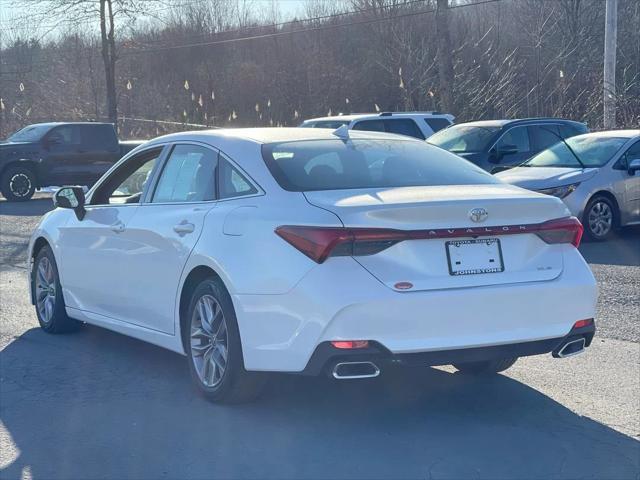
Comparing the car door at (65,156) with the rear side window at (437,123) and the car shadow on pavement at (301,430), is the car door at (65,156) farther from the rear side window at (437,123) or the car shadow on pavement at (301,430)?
the car shadow on pavement at (301,430)

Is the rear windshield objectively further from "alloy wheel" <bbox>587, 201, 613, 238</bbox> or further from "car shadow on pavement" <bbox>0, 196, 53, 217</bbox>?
"car shadow on pavement" <bbox>0, 196, 53, 217</bbox>

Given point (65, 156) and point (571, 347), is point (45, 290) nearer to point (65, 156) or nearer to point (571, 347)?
point (571, 347)

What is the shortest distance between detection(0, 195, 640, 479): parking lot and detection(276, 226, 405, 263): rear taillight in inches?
38.3

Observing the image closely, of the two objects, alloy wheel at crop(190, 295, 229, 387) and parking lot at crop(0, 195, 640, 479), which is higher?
alloy wheel at crop(190, 295, 229, 387)

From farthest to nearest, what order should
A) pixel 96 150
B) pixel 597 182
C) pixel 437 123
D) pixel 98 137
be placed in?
1. pixel 98 137
2. pixel 96 150
3. pixel 437 123
4. pixel 597 182

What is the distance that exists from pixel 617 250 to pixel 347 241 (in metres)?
8.17

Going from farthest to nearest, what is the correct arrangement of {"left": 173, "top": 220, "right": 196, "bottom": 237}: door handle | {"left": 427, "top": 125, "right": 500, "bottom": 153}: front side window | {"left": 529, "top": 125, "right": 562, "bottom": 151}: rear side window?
{"left": 529, "top": 125, "right": 562, "bottom": 151}: rear side window, {"left": 427, "top": 125, "right": 500, "bottom": 153}: front side window, {"left": 173, "top": 220, "right": 196, "bottom": 237}: door handle

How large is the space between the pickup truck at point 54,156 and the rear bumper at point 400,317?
754 inches

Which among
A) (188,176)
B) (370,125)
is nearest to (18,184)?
(370,125)

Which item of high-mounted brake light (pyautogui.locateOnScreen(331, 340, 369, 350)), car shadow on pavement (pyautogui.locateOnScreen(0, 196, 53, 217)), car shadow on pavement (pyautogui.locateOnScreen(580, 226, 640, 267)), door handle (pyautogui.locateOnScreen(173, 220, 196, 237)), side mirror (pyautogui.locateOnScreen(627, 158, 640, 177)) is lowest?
car shadow on pavement (pyautogui.locateOnScreen(0, 196, 53, 217))

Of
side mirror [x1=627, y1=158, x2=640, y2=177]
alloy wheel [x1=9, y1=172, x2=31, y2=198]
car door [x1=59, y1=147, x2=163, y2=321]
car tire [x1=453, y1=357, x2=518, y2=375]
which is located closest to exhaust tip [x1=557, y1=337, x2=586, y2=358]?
car tire [x1=453, y1=357, x2=518, y2=375]

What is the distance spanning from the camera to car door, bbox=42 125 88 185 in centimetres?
2378

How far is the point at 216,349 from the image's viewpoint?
5.79 meters

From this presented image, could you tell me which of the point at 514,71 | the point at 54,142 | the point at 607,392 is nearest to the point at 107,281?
the point at 607,392
